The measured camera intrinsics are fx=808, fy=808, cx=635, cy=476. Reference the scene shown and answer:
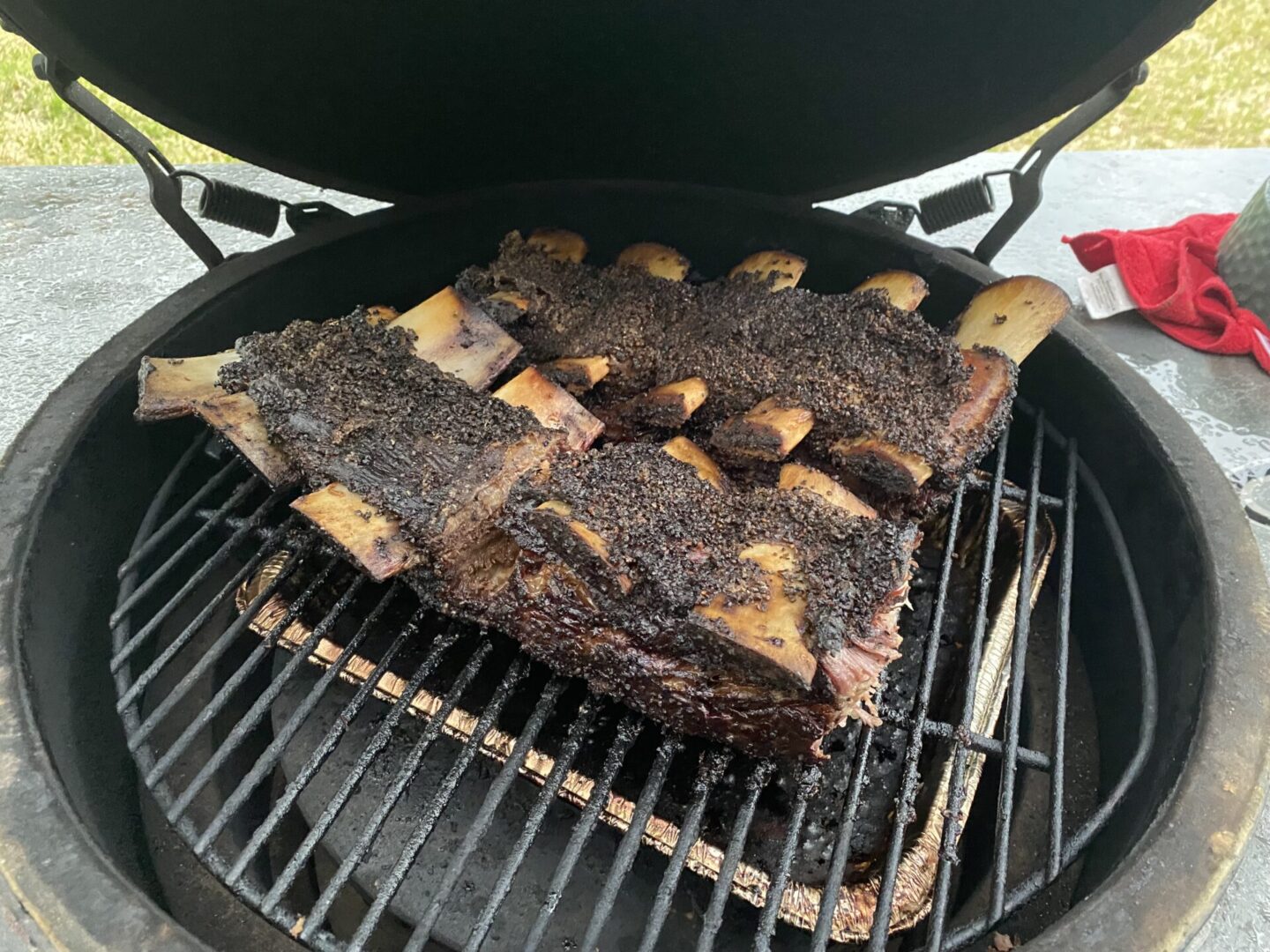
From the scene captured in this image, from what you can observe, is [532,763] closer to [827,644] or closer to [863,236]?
[827,644]

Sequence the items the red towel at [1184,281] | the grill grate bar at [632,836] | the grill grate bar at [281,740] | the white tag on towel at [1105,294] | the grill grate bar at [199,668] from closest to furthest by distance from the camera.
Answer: the grill grate bar at [632,836]
the grill grate bar at [281,740]
the grill grate bar at [199,668]
the red towel at [1184,281]
the white tag on towel at [1105,294]

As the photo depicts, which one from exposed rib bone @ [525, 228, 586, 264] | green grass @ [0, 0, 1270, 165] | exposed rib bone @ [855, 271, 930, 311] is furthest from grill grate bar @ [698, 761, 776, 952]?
green grass @ [0, 0, 1270, 165]

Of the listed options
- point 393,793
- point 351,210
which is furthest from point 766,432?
point 351,210

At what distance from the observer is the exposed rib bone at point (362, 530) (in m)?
1.46

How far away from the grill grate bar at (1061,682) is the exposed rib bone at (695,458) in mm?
737

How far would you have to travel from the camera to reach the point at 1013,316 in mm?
1905

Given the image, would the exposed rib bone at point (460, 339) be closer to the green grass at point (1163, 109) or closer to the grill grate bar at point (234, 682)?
the grill grate bar at point (234, 682)

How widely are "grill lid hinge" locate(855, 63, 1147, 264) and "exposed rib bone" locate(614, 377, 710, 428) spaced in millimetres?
897

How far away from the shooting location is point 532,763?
1537 mm

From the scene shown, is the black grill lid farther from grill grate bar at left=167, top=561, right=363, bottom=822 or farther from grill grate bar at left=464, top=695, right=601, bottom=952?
grill grate bar at left=464, top=695, right=601, bottom=952

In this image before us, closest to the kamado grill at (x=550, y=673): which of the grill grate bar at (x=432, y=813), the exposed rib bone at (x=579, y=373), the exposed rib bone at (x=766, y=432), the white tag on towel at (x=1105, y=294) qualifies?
the grill grate bar at (x=432, y=813)

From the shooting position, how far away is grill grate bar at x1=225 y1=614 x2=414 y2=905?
4.22ft

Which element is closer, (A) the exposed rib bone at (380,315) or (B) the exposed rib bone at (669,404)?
(B) the exposed rib bone at (669,404)

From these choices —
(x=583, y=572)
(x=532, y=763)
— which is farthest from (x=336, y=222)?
(x=532, y=763)
